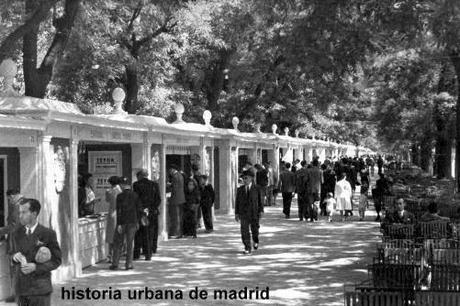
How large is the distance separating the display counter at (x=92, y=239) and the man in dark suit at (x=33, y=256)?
691 centimetres

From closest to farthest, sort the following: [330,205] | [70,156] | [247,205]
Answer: [70,156] → [247,205] → [330,205]

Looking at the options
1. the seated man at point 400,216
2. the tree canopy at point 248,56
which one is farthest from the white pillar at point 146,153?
the seated man at point 400,216

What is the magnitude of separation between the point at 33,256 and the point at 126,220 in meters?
6.55

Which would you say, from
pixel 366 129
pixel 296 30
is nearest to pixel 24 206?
pixel 296 30

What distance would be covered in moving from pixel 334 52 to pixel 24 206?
380 inches

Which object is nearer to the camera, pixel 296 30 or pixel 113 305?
pixel 113 305

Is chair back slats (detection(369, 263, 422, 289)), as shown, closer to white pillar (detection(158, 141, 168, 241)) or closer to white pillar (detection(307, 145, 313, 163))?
white pillar (detection(158, 141, 168, 241))

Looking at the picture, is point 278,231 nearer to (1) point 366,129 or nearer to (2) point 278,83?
(2) point 278,83

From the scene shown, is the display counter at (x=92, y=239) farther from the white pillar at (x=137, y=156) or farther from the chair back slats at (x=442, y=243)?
the chair back slats at (x=442, y=243)

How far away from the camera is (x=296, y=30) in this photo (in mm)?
14492

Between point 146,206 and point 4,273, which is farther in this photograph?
point 146,206

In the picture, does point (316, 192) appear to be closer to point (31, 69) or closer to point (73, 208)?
point (31, 69)

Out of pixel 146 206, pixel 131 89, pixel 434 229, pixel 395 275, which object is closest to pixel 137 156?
pixel 146 206

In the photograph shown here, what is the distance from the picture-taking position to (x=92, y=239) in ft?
45.2
